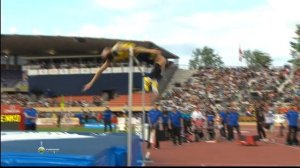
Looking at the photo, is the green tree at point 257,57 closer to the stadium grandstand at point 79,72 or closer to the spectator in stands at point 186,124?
the stadium grandstand at point 79,72

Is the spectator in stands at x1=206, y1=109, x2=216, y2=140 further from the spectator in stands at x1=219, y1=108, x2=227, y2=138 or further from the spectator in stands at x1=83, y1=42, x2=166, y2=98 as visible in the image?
the spectator in stands at x1=83, y1=42, x2=166, y2=98

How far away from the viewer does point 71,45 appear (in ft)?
128

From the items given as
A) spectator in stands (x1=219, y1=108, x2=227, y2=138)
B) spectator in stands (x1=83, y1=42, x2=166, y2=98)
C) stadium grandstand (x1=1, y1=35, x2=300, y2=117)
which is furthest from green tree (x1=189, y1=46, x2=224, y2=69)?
spectator in stands (x1=83, y1=42, x2=166, y2=98)

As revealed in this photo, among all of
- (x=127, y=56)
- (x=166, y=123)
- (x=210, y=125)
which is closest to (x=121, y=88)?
(x=210, y=125)

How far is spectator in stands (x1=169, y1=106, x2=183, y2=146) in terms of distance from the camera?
16141mm

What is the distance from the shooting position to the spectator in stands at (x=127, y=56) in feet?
15.1

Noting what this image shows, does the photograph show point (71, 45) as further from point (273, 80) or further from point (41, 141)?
point (41, 141)

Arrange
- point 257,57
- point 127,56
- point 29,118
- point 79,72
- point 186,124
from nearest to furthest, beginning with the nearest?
1. point 127,56
2. point 29,118
3. point 186,124
4. point 79,72
5. point 257,57

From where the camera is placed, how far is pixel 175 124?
53.3ft

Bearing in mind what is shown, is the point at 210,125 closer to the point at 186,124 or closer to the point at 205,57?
the point at 186,124

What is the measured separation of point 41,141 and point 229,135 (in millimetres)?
11292

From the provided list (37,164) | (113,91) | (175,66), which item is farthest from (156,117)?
(175,66)

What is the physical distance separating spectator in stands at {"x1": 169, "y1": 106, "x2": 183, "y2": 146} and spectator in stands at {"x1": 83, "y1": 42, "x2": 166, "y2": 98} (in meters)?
8.70

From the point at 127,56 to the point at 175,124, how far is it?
1172 cm
